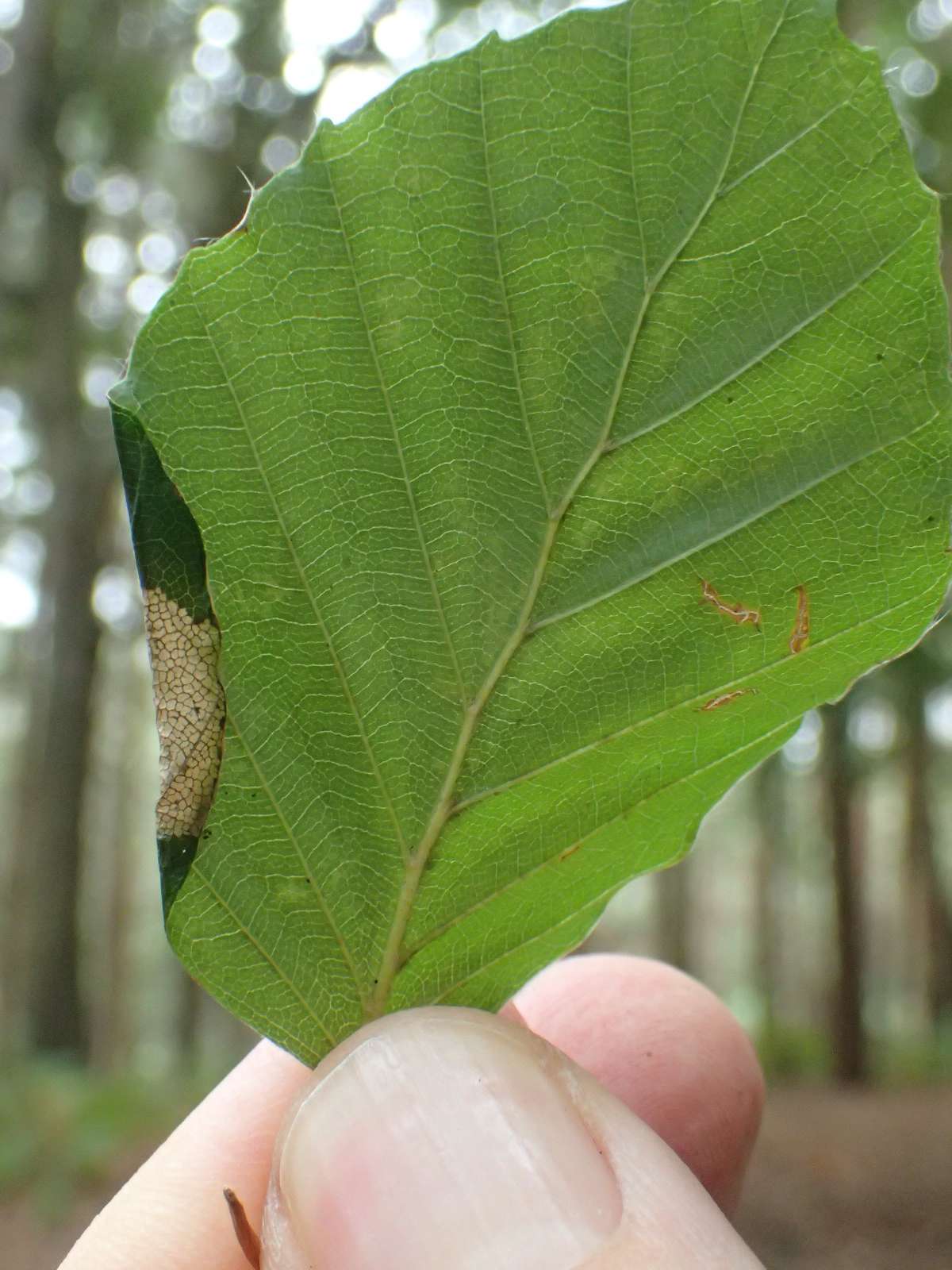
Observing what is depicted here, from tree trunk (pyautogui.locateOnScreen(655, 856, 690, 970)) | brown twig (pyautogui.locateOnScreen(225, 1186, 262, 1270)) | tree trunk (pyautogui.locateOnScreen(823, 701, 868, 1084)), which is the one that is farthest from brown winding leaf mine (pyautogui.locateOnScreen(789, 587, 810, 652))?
tree trunk (pyautogui.locateOnScreen(655, 856, 690, 970))

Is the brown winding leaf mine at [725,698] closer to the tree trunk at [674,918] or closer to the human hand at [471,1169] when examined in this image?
the human hand at [471,1169]

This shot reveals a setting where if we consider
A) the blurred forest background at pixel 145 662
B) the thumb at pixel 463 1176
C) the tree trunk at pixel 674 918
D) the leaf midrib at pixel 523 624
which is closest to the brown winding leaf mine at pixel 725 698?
the leaf midrib at pixel 523 624

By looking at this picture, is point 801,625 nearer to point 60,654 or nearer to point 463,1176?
point 463,1176

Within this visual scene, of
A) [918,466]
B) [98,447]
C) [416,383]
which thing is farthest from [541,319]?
[98,447]

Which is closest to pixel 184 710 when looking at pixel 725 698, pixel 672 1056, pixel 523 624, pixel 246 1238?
pixel 523 624

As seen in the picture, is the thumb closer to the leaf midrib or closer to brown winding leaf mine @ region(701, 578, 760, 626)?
the leaf midrib

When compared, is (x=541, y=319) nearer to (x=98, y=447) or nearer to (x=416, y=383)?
(x=416, y=383)

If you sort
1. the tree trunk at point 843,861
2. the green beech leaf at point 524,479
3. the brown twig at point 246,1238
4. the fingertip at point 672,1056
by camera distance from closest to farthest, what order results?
the green beech leaf at point 524,479, the brown twig at point 246,1238, the fingertip at point 672,1056, the tree trunk at point 843,861
